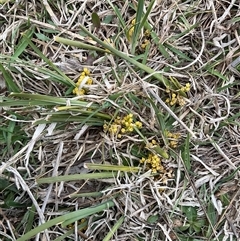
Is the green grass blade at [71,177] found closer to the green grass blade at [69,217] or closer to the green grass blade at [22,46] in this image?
the green grass blade at [69,217]

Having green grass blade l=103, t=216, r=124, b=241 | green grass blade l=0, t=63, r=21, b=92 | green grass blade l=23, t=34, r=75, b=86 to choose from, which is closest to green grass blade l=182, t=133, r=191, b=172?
green grass blade l=103, t=216, r=124, b=241

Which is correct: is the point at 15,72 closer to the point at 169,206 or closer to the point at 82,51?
the point at 82,51

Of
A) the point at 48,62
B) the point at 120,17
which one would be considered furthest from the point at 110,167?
the point at 120,17

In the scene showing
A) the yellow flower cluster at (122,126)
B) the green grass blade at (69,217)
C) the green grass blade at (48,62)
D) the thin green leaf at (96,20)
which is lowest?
the green grass blade at (69,217)

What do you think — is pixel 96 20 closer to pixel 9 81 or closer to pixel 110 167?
pixel 9 81

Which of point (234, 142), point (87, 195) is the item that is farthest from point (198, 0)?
point (87, 195)

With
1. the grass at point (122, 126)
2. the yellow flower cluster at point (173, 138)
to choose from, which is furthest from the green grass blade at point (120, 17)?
the yellow flower cluster at point (173, 138)
